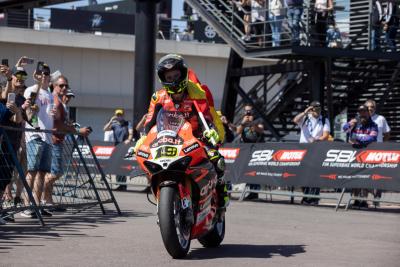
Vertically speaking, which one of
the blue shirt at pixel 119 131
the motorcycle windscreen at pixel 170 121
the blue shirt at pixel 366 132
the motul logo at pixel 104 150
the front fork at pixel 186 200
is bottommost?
the motul logo at pixel 104 150

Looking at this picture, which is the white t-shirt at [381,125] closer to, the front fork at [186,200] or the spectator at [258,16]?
the spectator at [258,16]

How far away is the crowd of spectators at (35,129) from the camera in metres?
12.4

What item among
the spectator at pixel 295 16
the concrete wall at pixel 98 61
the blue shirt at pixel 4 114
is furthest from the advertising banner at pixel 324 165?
the concrete wall at pixel 98 61

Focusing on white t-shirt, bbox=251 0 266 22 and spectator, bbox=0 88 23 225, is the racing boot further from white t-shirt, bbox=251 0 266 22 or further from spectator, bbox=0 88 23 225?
white t-shirt, bbox=251 0 266 22

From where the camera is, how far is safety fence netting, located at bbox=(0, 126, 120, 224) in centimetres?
1219

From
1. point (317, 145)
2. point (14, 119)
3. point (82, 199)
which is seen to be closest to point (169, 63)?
point (14, 119)

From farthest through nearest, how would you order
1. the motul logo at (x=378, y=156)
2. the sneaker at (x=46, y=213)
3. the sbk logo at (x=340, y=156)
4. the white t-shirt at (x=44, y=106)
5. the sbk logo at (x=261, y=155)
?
the sbk logo at (x=261, y=155)
the sbk logo at (x=340, y=156)
the motul logo at (x=378, y=156)
the white t-shirt at (x=44, y=106)
the sneaker at (x=46, y=213)

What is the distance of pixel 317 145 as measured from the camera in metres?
18.1

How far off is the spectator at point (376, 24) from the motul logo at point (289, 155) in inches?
256

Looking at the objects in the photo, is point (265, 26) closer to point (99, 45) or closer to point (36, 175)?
point (36, 175)

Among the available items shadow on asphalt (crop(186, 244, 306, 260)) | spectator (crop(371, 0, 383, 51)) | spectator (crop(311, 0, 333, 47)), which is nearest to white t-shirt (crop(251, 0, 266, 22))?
spectator (crop(311, 0, 333, 47))

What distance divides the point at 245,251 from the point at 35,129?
3744mm

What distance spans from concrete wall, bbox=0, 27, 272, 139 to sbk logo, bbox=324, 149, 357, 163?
21193 mm

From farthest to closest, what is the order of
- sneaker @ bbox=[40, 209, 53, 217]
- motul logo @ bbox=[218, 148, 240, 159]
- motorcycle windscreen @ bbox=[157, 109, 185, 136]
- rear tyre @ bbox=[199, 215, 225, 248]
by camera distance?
motul logo @ bbox=[218, 148, 240, 159] < sneaker @ bbox=[40, 209, 53, 217] < rear tyre @ bbox=[199, 215, 225, 248] < motorcycle windscreen @ bbox=[157, 109, 185, 136]
